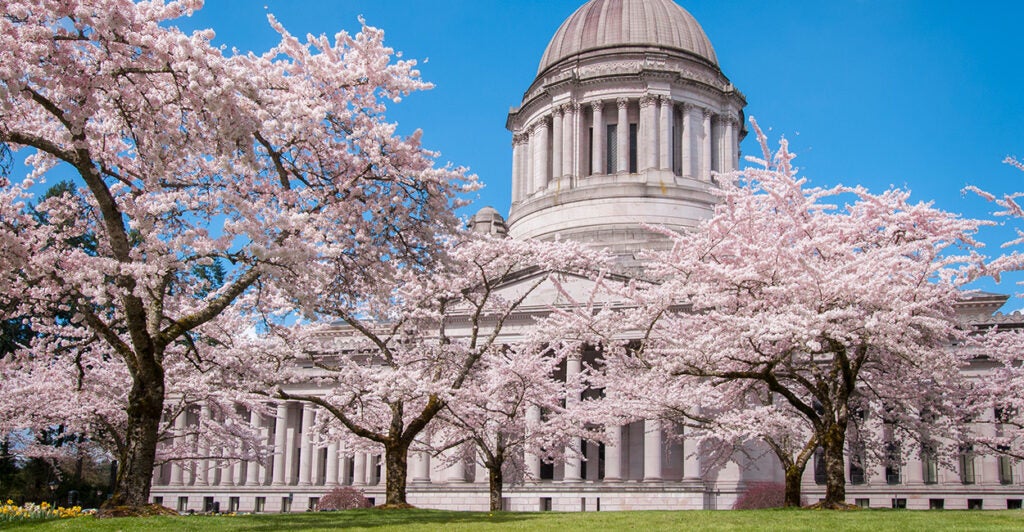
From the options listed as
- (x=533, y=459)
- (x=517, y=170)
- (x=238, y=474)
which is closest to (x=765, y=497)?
(x=533, y=459)

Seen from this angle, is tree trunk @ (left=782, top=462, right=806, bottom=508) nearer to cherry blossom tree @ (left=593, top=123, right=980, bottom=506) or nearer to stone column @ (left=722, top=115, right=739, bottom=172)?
cherry blossom tree @ (left=593, top=123, right=980, bottom=506)

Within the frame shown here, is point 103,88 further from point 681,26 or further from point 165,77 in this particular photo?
point 681,26

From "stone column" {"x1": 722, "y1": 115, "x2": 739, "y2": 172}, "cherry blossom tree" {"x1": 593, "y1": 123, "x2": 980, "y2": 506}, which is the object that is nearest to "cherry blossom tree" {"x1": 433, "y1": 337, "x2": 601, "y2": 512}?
"cherry blossom tree" {"x1": 593, "y1": 123, "x2": 980, "y2": 506}

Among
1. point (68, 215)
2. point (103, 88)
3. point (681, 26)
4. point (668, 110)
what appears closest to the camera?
point (103, 88)

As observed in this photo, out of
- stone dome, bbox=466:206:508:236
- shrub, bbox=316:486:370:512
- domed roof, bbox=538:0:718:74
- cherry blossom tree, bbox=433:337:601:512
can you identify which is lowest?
shrub, bbox=316:486:370:512

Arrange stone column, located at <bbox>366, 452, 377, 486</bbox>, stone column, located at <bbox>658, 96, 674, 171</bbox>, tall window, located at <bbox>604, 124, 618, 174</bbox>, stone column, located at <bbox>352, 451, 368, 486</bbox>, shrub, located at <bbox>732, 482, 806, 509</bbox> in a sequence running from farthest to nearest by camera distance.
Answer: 1. tall window, located at <bbox>604, 124, 618, 174</bbox>
2. stone column, located at <bbox>658, 96, 674, 171</bbox>
3. stone column, located at <bbox>366, 452, 377, 486</bbox>
4. stone column, located at <bbox>352, 451, 368, 486</bbox>
5. shrub, located at <bbox>732, 482, 806, 509</bbox>

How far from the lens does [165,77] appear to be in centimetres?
1636

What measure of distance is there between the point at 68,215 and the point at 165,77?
575 centimetres

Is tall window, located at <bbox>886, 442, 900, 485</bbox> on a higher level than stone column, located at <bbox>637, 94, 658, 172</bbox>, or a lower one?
lower

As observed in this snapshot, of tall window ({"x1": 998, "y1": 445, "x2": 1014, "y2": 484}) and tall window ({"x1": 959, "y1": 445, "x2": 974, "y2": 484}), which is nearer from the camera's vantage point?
tall window ({"x1": 998, "y1": 445, "x2": 1014, "y2": 484})

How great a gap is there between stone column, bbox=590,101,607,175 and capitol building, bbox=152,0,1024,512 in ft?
0.21

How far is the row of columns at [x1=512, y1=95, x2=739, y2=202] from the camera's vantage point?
213ft

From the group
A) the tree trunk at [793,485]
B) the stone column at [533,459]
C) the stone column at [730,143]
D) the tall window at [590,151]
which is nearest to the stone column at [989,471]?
the stone column at [533,459]

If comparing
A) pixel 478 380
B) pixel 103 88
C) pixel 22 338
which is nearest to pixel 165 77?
pixel 103 88
